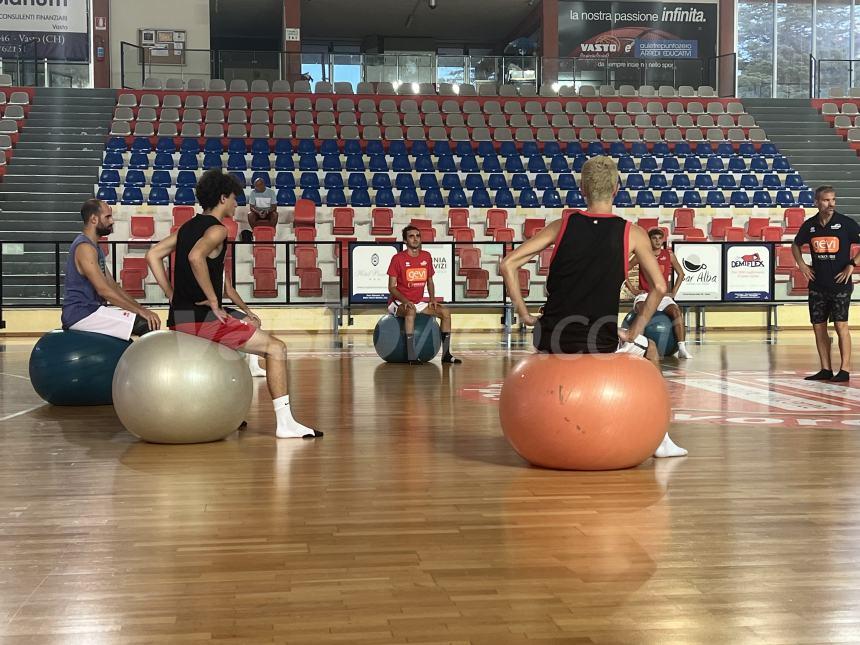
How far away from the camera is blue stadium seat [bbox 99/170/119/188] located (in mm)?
20906

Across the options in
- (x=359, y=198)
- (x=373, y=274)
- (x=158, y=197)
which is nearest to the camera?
(x=373, y=274)

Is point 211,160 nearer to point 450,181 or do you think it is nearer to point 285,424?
point 450,181

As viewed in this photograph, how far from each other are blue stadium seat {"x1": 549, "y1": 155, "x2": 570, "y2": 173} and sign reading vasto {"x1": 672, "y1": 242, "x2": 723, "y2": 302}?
6.69 m

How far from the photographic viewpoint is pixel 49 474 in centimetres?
544

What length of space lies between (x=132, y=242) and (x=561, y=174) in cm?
994

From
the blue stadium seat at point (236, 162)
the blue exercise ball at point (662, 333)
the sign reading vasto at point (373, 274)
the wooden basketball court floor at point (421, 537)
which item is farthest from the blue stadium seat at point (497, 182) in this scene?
the wooden basketball court floor at point (421, 537)

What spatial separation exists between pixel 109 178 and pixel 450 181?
702 cm

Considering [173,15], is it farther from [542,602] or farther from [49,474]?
[542,602]

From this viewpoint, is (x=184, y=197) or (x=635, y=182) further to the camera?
(x=635, y=182)

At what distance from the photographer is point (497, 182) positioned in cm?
2212

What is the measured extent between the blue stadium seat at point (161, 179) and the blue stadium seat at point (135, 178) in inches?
7.0

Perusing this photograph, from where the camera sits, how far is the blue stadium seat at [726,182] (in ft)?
75.5

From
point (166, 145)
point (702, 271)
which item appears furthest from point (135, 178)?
point (702, 271)

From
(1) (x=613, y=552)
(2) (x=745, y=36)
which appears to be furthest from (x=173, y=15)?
(1) (x=613, y=552)
